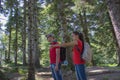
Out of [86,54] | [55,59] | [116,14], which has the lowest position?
[55,59]

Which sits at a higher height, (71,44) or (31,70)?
(71,44)

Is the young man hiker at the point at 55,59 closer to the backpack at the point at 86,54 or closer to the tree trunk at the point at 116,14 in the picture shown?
the backpack at the point at 86,54

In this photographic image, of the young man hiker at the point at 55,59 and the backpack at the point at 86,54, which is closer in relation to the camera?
the backpack at the point at 86,54

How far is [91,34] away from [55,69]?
2254 cm

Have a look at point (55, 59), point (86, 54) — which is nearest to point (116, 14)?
point (86, 54)

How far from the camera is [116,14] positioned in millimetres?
6051

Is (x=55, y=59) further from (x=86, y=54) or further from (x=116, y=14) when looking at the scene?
(x=116, y=14)

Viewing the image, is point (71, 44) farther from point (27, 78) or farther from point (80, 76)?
point (27, 78)

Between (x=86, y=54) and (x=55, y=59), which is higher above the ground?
(x=86, y=54)

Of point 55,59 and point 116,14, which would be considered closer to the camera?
point 116,14

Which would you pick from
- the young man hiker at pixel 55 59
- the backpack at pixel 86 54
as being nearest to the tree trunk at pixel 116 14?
the backpack at pixel 86 54

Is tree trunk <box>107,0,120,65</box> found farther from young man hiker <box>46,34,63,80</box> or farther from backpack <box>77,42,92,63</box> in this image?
young man hiker <box>46,34,63,80</box>

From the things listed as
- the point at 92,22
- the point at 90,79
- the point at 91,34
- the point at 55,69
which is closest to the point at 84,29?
the point at 92,22

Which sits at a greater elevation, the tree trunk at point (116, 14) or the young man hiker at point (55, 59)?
the tree trunk at point (116, 14)
